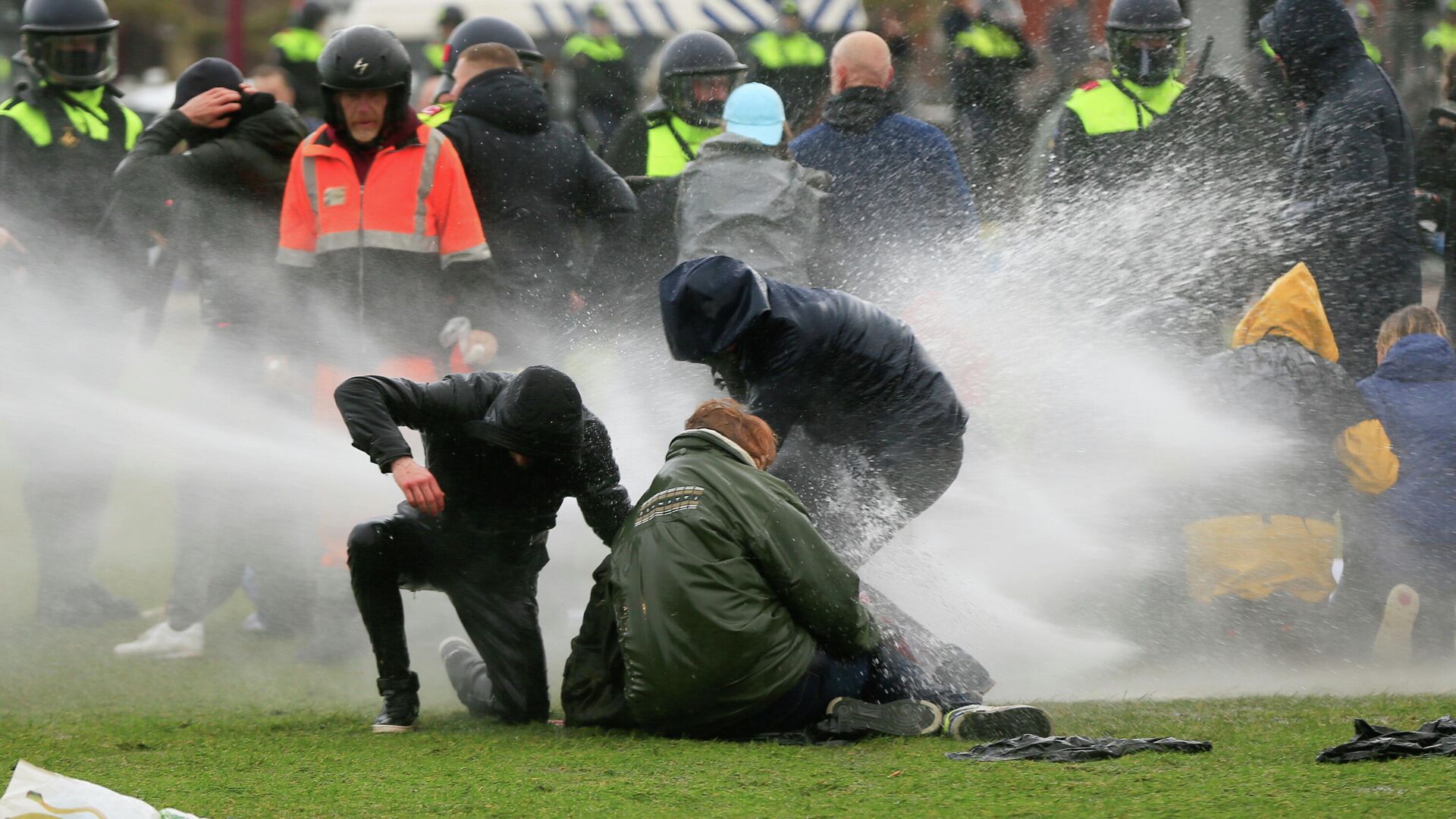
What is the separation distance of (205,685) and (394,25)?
1141 cm

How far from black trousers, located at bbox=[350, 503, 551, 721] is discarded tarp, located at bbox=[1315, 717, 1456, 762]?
2.44 m

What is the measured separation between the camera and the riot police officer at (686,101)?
7.79m

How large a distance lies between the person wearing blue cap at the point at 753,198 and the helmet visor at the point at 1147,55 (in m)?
1.65

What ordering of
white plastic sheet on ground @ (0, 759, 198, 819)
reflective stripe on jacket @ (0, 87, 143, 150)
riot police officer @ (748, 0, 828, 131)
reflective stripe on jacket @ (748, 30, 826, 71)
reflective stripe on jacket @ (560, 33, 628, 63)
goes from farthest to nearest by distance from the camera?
1. reflective stripe on jacket @ (560, 33, 628, 63)
2. reflective stripe on jacket @ (748, 30, 826, 71)
3. riot police officer @ (748, 0, 828, 131)
4. reflective stripe on jacket @ (0, 87, 143, 150)
5. white plastic sheet on ground @ (0, 759, 198, 819)

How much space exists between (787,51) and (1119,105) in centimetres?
360

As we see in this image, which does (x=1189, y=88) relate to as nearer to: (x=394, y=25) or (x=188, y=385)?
(x=188, y=385)

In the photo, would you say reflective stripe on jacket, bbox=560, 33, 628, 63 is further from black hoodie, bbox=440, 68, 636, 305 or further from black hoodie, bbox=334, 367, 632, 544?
black hoodie, bbox=334, 367, 632, 544

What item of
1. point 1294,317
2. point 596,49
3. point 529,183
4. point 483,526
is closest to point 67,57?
point 529,183

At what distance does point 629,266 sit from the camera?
7.38m

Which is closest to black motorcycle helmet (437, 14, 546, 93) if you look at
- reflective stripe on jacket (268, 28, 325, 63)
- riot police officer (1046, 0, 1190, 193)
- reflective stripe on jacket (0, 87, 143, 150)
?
reflective stripe on jacket (0, 87, 143, 150)

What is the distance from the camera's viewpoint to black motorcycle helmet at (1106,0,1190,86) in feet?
25.3

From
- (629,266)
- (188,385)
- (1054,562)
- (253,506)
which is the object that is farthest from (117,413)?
(1054,562)

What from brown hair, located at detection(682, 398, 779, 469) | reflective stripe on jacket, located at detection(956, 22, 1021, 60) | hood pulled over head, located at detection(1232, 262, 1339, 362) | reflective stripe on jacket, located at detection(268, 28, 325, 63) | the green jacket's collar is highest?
reflective stripe on jacket, located at detection(268, 28, 325, 63)

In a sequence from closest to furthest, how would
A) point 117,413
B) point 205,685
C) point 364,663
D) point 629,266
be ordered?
point 205,685, point 364,663, point 117,413, point 629,266
